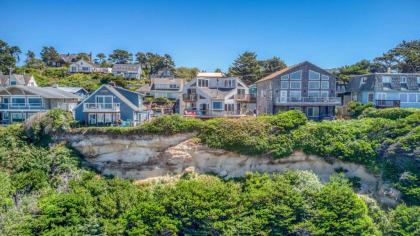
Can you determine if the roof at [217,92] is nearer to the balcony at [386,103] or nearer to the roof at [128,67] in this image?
the balcony at [386,103]

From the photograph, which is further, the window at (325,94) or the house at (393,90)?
the house at (393,90)

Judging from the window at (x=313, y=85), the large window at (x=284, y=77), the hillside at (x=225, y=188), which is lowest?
the hillside at (x=225, y=188)

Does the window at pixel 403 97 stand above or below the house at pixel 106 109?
above

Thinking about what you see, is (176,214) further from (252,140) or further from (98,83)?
(98,83)

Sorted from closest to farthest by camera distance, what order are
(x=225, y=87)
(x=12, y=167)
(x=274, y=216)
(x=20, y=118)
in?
(x=274, y=216), (x=12, y=167), (x=20, y=118), (x=225, y=87)

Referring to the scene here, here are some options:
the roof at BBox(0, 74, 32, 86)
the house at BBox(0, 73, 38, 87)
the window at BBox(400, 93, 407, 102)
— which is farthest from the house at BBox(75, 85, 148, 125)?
the window at BBox(400, 93, 407, 102)

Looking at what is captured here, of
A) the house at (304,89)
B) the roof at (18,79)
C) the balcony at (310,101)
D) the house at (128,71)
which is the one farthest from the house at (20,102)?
the house at (128,71)

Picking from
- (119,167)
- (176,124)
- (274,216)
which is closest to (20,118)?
(119,167)

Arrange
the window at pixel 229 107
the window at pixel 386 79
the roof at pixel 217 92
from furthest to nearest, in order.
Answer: the window at pixel 386 79 → the window at pixel 229 107 → the roof at pixel 217 92
